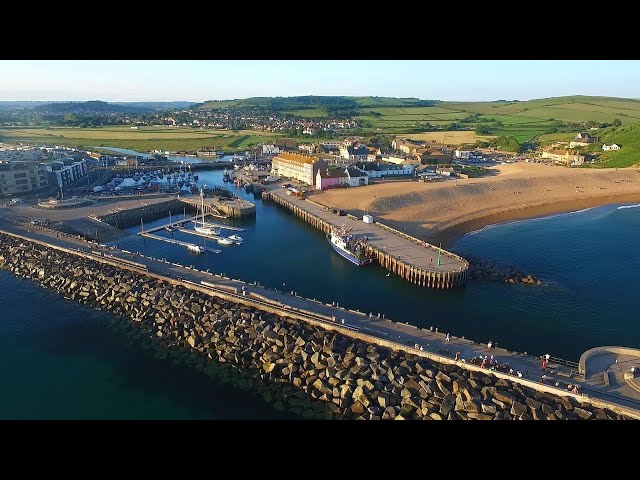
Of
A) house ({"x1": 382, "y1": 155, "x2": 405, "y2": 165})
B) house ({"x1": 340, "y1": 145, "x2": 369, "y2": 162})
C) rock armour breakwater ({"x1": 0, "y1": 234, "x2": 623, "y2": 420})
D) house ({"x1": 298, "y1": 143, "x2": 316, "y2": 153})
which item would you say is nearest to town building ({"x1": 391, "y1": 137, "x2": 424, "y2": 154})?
house ({"x1": 382, "y1": 155, "x2": 405, "y2": 165})

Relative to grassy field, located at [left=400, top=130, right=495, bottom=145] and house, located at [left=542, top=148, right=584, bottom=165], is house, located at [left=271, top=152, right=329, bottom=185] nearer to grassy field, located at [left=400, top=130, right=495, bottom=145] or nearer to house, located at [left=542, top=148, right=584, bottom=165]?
house, located at [left=542, top=148, right=584, bottom=165]

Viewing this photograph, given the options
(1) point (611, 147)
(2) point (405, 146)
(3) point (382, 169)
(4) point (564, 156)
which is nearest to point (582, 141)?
(1) point (611, 147)

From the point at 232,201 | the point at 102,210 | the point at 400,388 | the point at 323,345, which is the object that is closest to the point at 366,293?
the point at 323,345

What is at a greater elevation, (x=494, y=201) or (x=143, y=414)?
(x=494, y=201)

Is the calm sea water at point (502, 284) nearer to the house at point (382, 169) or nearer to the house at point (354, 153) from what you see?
the house at point (382, 169)

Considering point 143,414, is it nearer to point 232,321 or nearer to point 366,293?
point 232,321
